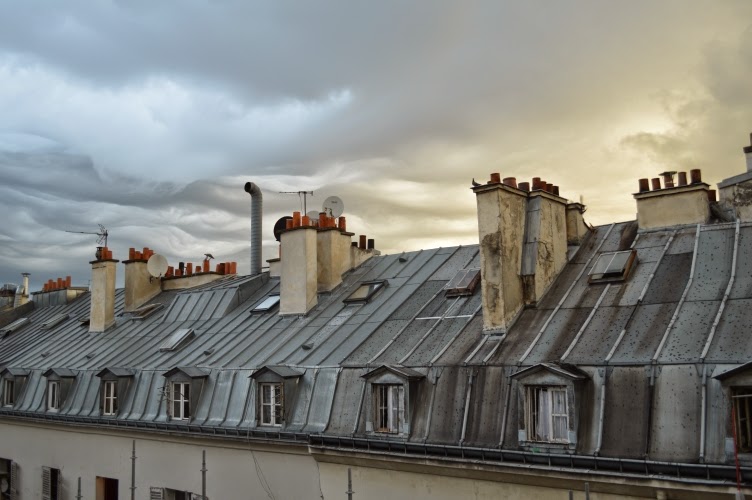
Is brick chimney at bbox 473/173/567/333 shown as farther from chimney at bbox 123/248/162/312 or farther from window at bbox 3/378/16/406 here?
window at bbox 3/378/16/406

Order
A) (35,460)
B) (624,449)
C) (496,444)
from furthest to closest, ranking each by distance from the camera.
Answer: (35,460)
(496,444)
(624,449)

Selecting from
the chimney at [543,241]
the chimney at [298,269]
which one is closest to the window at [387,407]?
the chimney at [543,241]

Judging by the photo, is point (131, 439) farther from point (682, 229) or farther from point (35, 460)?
point (682, 229)

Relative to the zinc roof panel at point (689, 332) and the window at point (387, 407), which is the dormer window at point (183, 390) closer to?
the window at point (387, 407)

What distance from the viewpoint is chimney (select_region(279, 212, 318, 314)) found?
22.0 meters

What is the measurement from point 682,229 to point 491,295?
495 centimetres

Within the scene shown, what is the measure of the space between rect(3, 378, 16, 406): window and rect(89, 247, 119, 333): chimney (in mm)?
3625

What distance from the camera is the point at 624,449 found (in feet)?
37.9

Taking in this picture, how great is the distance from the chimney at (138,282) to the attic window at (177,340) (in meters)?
6.88

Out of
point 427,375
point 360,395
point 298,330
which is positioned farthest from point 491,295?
point 298,330

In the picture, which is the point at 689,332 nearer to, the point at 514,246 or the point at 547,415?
the point at 547,415

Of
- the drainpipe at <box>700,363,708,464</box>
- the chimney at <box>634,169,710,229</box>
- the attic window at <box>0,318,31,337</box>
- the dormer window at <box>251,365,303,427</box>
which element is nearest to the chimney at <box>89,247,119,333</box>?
the attic window at <box>0,318,31,337</box>

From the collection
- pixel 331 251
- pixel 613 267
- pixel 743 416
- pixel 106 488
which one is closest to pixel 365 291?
pixel 331 251

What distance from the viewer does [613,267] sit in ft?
52.1
